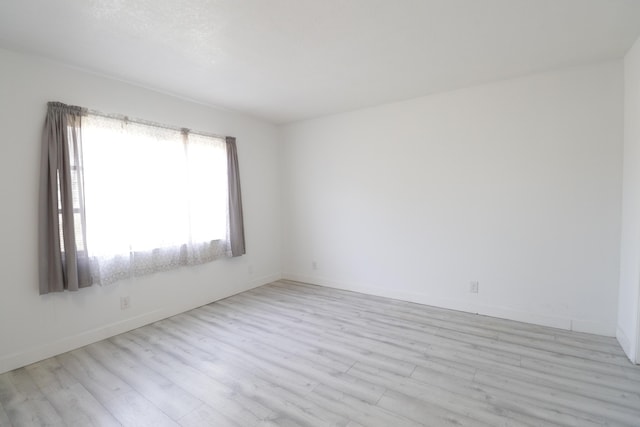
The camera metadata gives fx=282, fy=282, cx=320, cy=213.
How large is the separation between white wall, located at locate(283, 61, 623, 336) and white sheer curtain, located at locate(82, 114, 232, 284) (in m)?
1.61

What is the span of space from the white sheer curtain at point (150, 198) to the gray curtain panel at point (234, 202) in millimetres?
69

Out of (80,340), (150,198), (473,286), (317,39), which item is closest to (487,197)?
(473,286)

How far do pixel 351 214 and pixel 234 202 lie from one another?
172 cm

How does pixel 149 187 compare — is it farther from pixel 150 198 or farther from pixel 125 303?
pixel 125 303

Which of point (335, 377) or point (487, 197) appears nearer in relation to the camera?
point (335, 377)

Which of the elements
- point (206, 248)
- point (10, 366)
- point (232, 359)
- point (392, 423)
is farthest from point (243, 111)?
point (392, 423)

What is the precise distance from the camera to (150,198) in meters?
3.19

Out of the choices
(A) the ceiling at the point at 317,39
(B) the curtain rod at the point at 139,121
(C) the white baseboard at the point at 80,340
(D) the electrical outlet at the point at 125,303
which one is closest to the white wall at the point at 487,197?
(A) the ceiling at the point at 317,39

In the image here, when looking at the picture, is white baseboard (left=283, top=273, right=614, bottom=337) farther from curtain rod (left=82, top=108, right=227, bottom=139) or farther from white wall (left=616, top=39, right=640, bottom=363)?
curtain rod (left=82, top=108, right=227, bottom=139)

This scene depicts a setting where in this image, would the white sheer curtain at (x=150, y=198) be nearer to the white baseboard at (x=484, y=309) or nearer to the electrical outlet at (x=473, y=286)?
the white baseboard at (x=484, y=309)

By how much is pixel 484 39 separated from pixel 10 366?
15.4 feet

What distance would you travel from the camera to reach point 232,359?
8.11ft

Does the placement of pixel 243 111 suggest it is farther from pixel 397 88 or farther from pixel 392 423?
pixel 392 423

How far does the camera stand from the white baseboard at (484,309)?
2756 mm
